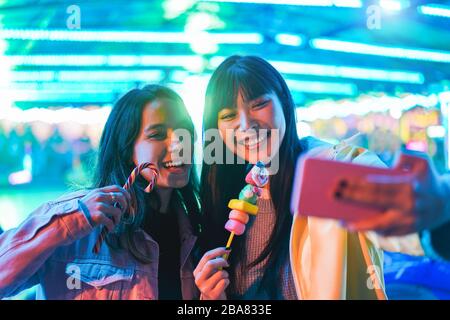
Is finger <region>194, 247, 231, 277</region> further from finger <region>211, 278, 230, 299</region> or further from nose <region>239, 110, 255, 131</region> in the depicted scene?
nose <region>239, 110, 255, 131</region>

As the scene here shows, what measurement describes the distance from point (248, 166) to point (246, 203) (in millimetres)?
202

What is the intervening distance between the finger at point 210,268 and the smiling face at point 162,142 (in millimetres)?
291

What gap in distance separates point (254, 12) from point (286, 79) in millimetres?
295

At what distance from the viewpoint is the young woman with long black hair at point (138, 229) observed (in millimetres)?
1546

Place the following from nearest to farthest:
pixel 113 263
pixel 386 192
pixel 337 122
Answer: pixel 386 192 → pixel 113 263 → pixel 337 122

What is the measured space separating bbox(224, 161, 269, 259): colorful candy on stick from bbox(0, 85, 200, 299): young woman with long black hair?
0.22m

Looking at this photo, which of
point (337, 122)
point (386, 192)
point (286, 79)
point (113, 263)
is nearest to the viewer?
point (386, 192)

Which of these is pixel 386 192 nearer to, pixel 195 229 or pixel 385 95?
pixel 195 229

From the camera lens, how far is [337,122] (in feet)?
5.88

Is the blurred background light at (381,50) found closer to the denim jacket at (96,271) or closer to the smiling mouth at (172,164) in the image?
the smiling mouth at (172,164)

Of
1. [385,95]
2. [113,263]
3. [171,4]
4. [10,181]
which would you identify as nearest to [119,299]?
[113,263]

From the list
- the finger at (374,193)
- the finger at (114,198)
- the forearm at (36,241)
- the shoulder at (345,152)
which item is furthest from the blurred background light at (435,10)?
the forearm at (36,241)

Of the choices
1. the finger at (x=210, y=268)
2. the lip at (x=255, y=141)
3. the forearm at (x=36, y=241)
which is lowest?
the finger at (x=210, y=268)

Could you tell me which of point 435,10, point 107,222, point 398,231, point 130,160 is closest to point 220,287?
point 107,222
